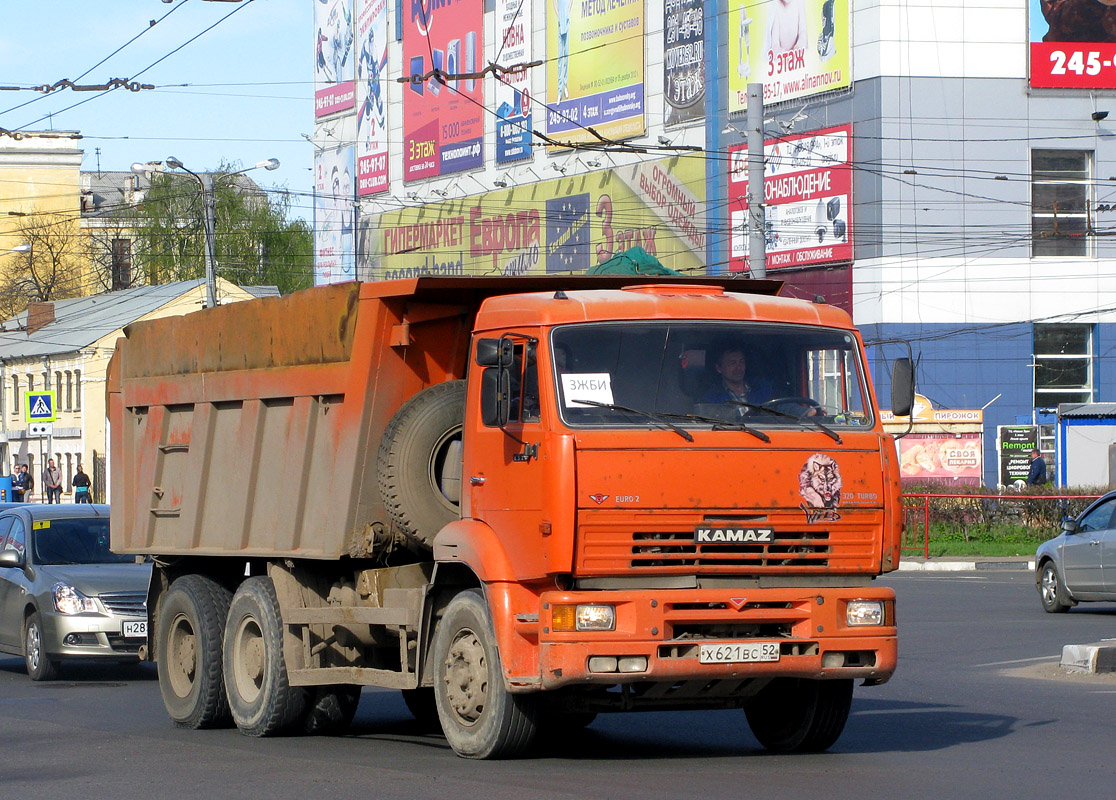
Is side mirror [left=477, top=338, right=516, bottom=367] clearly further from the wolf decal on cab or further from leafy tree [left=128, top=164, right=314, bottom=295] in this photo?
leafy tree [left=128, top=164, right=314, bottom=295]

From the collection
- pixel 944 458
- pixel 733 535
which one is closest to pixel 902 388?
pixel 733 535

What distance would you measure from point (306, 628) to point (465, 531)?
83.0 inches

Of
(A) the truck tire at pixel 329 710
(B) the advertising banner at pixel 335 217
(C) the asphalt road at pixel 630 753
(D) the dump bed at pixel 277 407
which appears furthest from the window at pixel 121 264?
(A) the truck tire at pixel 329 710

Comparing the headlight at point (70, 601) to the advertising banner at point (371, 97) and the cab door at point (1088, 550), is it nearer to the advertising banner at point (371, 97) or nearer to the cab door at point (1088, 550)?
the cab door at point (1088, 550)

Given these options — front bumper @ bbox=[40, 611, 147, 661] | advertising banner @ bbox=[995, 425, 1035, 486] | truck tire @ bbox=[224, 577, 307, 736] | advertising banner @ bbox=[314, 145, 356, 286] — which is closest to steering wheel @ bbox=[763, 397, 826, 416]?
truck tire @ bbox=[224, 577, 307, 736]

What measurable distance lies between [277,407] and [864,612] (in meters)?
4.37

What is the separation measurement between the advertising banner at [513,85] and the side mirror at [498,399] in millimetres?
61418

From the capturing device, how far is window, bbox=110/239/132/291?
92.0 m

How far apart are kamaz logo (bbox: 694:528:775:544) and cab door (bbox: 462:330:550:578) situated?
82 cm

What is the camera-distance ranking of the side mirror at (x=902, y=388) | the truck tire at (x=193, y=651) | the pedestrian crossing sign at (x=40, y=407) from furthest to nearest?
1. the pedestrian crossing sign at (x=40, y=407)
2. the truck tire at (x=193, y=651)
3. the side mirror at (x=902, y=388)

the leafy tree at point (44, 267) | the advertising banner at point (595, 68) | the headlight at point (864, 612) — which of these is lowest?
the headlight at point (864, 612)

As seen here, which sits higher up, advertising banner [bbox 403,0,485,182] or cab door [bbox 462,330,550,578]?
advertising banner [bbox 403,0,485,182]

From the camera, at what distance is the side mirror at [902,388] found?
32.9ft

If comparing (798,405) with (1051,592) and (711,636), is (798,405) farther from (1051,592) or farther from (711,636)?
(1051,592)
